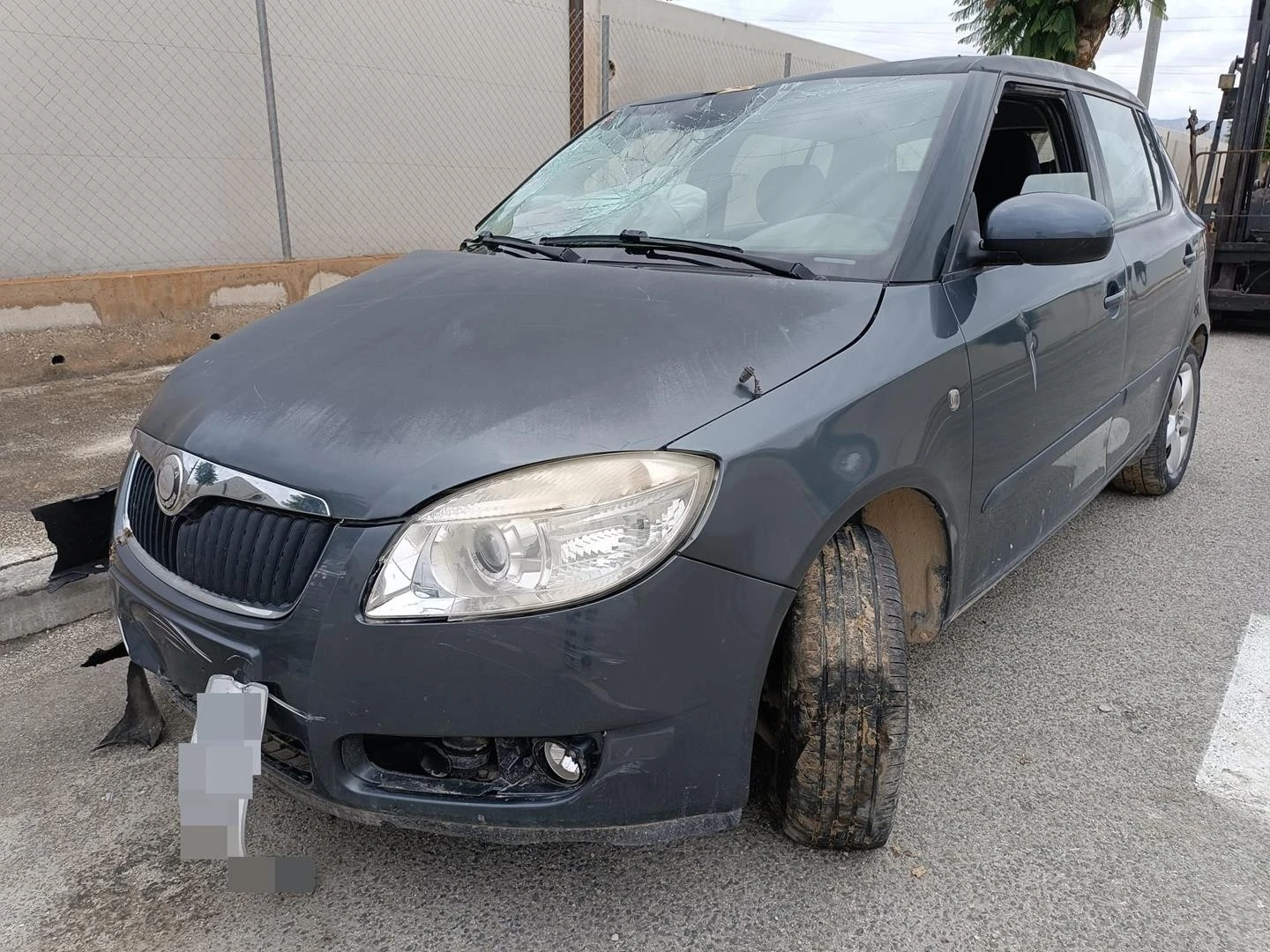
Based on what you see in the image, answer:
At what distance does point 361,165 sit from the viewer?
24.4 ft

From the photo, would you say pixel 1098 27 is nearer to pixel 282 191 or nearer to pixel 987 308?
pixel 282 191

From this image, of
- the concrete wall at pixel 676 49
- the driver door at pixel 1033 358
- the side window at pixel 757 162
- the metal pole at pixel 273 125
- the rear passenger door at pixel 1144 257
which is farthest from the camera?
the concrete wall at pixel 676 49

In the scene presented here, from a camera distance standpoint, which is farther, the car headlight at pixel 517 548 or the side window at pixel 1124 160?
the side window at pixel 1124 160

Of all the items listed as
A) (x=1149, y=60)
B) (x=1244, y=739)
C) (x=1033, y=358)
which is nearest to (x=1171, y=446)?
(x=1244, y=739)

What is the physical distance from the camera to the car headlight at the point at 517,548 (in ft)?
5.27

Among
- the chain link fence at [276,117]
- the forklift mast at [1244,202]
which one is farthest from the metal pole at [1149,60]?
the chain link fence at [276,117]

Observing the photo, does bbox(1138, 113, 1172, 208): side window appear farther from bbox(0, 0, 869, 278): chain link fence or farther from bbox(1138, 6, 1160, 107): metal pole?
bbox(1138, 6, 1160, 107): metal pole

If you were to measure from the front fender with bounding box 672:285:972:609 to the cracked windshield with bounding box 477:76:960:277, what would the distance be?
243 mm

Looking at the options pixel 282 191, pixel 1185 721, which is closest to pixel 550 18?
pixel 282 191

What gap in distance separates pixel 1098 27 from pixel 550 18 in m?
10.5

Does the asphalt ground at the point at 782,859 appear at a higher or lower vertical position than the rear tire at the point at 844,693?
lower

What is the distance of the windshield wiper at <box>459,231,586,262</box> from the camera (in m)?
2.61

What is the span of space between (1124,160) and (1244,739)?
7.14 feet

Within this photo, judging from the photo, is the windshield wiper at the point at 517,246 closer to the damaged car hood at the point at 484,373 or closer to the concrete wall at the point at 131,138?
the damaged car hood at the point at 484,373
